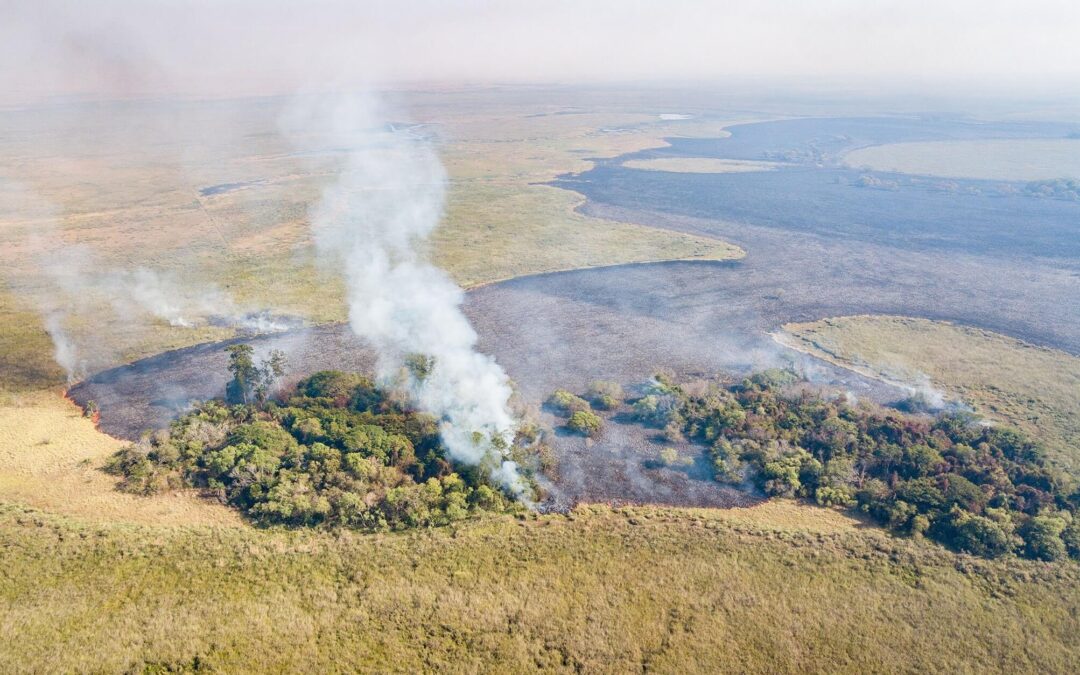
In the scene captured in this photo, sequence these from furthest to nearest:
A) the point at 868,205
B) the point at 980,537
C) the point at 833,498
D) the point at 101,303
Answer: the point at 868,205 → the point at 101,303 → the point at 833,498 → the point at 980,537

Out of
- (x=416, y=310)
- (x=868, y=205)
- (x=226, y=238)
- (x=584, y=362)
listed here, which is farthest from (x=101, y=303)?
(x=868, y=205)

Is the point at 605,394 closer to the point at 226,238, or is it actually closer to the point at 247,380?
the point at 247,380

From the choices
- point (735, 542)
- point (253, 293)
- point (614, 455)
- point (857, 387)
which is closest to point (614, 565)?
point (735, 542)

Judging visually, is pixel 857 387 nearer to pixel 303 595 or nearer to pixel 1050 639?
pixel 1050 639

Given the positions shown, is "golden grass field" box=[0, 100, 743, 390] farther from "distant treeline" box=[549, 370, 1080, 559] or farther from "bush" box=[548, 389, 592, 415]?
"distant treeline" box=[549, 370, 1080, 559]

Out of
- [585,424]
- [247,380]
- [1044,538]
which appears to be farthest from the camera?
[247,380]

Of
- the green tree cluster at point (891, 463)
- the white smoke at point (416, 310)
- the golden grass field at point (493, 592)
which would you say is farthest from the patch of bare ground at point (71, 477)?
the green tree cluster at point (891, 463)

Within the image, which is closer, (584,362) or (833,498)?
(833,498)
